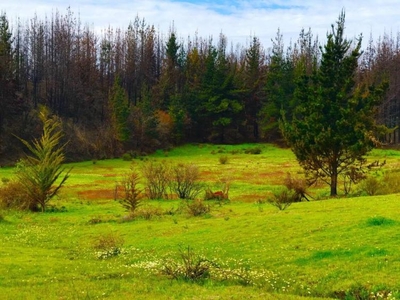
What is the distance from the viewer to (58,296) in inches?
478

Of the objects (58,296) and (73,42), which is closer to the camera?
(58,296)

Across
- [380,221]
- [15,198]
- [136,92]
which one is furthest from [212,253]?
[136,92]

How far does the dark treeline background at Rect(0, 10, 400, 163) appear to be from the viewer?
83.6 metres

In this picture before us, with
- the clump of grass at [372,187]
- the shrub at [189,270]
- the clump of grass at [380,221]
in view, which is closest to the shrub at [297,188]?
the clump of grass at [372,187]

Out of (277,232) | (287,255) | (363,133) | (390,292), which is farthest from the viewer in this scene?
(363,133)

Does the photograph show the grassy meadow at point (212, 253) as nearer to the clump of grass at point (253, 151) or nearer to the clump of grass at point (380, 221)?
the clump of grass at point (380, 221)

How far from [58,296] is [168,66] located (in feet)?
337

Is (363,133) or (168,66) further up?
(168,66)

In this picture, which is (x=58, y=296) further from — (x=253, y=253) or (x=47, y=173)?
(x=47, y=173)

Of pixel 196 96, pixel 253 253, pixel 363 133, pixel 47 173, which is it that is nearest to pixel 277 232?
pixel 253 253

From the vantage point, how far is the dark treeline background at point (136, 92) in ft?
274

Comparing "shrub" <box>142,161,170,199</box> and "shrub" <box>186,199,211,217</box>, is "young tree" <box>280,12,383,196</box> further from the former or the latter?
"shrub" <box>142,161,170,199</box>

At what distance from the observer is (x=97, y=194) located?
142 ft

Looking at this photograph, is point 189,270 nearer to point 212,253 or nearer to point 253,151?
point 212,253
